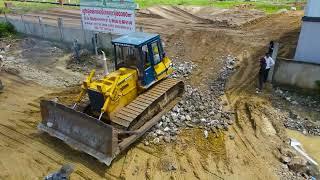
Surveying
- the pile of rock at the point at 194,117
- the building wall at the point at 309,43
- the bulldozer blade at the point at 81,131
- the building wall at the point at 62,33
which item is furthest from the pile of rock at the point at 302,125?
the building wall at the point at 62,33

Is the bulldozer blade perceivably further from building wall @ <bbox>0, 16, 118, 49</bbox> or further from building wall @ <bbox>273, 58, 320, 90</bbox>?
building wall @ <bbox>0, 16, 118, 49</bbox>

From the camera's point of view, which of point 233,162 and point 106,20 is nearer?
point 233,162

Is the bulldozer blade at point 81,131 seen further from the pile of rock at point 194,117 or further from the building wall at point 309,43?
the building wall at point 309,43

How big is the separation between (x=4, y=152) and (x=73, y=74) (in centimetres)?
616

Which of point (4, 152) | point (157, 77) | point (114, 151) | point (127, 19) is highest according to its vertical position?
point (127, 19)

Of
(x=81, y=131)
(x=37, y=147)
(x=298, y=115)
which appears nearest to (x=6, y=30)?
(x=37, y=147)

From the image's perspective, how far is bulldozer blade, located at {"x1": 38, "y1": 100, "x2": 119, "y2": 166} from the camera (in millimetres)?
8328

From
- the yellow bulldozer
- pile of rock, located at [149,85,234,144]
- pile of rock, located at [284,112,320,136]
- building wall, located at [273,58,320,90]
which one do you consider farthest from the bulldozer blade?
building wall, located at [273,58,320,90]

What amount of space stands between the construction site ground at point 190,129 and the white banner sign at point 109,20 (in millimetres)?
2429

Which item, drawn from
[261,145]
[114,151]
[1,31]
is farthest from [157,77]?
[1,31]

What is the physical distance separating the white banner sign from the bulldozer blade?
627 cm

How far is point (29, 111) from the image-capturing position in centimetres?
1172

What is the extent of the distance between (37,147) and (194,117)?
16.2 ft

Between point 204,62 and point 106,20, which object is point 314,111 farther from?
point 106,20
